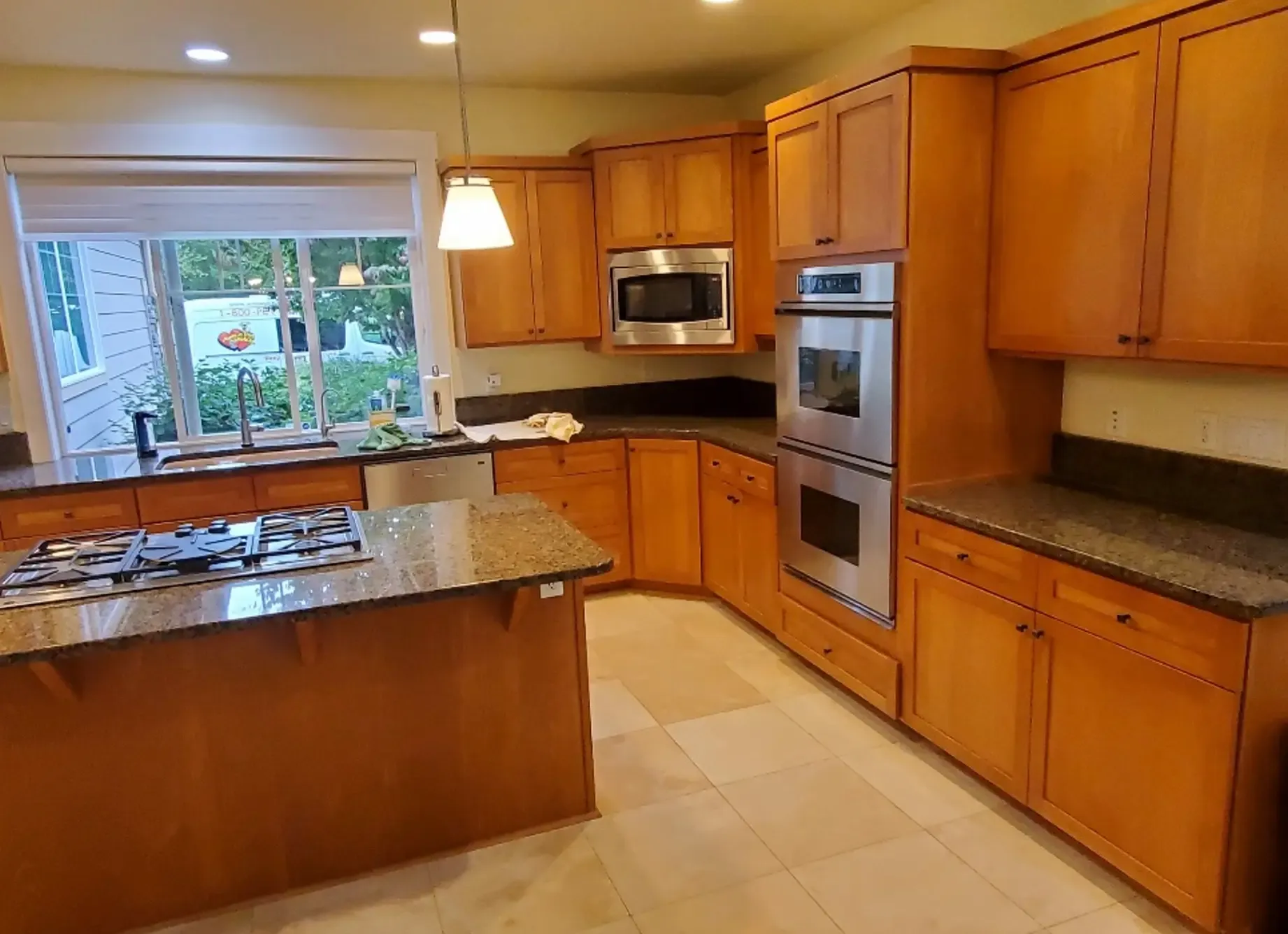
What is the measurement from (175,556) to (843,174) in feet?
7.74

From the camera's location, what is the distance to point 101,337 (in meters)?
4.29

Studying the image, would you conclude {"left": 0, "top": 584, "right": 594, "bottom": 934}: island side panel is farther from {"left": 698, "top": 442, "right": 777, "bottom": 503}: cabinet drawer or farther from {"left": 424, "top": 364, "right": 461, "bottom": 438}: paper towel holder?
{"left": 424, "top": 364, "right": 461, "bottom": 438}: paper towel holder

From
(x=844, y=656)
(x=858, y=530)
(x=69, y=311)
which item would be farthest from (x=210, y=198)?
(x=844, y=656)

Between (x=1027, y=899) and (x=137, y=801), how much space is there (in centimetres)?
224

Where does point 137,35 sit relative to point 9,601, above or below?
above

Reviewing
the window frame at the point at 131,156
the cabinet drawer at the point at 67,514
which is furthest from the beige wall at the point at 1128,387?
the cabinet drawer at the point at 67,514

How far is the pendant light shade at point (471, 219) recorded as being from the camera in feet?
8.25

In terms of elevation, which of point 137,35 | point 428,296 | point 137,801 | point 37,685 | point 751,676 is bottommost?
point 751,676

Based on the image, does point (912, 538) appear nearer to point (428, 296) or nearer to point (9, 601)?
point (9, 601)

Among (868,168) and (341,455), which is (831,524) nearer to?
(868,168)

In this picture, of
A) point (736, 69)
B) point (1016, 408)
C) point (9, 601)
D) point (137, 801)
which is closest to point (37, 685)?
point (9, 601)

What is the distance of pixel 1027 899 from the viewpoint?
2.22 m

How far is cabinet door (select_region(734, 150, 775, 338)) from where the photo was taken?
4113mm

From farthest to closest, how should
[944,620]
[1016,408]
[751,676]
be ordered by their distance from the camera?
1. [751,676]
2. [1016,408]
3. [944,620]
